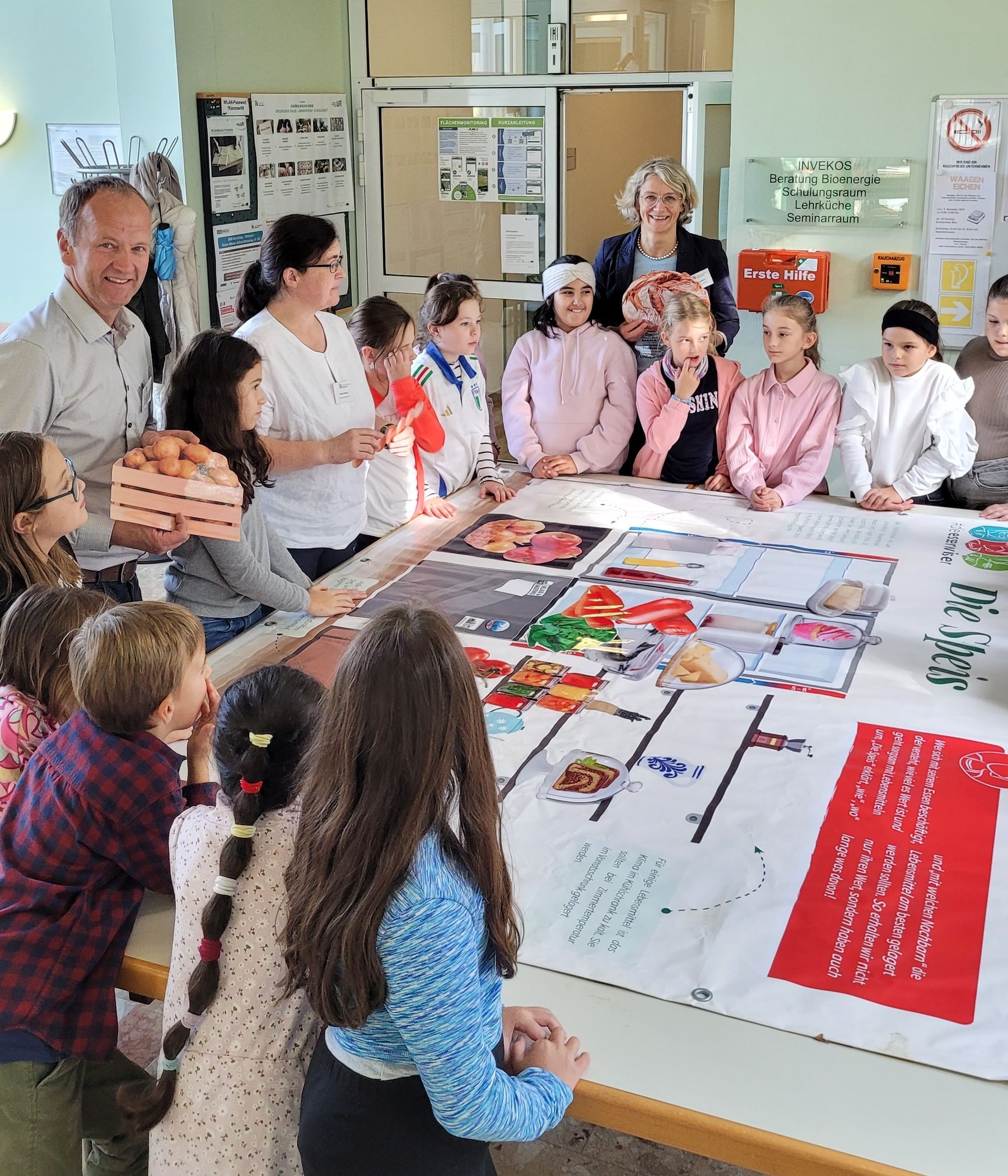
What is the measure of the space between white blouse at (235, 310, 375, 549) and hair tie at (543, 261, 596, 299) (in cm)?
77

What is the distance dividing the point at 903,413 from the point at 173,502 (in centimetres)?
→ 184

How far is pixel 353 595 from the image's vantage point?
231 centimetres

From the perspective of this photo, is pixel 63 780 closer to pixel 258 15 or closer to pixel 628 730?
pixel 628 730

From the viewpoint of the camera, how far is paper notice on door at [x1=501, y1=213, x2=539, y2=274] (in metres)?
5.11

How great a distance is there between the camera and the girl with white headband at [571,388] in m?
3.16

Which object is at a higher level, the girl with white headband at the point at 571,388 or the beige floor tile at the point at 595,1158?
the girl with white headband at the point at 571,388

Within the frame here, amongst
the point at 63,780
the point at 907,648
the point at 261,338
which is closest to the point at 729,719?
the point at 907,648

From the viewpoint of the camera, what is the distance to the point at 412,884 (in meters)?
1.05

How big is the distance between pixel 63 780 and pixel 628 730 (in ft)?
2.66

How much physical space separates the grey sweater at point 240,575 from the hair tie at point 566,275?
1283mm

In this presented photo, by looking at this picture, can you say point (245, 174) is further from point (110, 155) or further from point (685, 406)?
point (685, 406)

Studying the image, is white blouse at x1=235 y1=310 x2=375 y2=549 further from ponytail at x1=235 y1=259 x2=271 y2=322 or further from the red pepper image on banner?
the red pepper image on banner

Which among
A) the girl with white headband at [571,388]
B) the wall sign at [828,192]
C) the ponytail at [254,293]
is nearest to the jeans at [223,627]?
the ponytail at [254,293]

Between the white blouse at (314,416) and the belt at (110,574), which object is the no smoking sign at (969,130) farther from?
the belt at (110,574)
